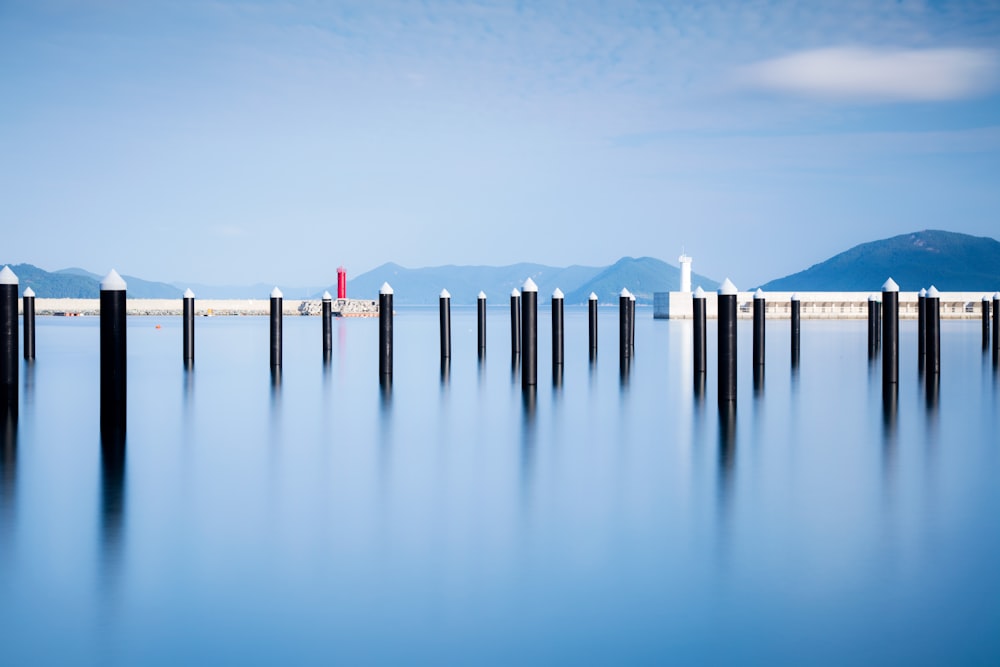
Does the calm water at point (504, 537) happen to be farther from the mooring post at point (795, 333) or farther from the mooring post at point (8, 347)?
the mooring post at point (795, 333)

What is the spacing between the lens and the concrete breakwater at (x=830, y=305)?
56.1 m

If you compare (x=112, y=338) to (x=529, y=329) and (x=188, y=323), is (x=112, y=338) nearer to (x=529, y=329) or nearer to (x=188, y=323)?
(x=529, y=329)

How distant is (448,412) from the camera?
12.5 meters

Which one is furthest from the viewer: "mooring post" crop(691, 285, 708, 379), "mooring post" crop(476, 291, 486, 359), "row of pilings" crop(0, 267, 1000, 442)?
"mooring post" crop(476, 291, 486, 359)

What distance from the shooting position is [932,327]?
1762 centimetres

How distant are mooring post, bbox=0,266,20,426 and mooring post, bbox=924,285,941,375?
1471 cm

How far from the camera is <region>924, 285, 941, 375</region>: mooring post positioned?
17484 mm

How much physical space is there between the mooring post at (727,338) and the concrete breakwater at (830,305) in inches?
1686

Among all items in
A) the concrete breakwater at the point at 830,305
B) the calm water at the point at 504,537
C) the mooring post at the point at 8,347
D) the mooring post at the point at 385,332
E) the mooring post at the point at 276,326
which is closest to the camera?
the calm water at the point at 504,537

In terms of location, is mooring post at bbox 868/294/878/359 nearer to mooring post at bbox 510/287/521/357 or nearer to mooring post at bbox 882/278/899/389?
mooring post at bbox 510/287/521/357

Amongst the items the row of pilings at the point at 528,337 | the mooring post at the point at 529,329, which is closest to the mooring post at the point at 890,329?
the row of pilings at the point at 528,337

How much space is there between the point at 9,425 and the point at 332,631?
8.06m

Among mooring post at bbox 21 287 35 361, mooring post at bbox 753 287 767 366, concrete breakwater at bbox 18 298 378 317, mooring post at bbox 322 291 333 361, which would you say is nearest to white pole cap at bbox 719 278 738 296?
mooring post at bbox 753 287 767 366

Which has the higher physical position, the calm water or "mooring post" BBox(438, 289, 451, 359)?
"mooring post" BBox(438, 289, 451, 359)
